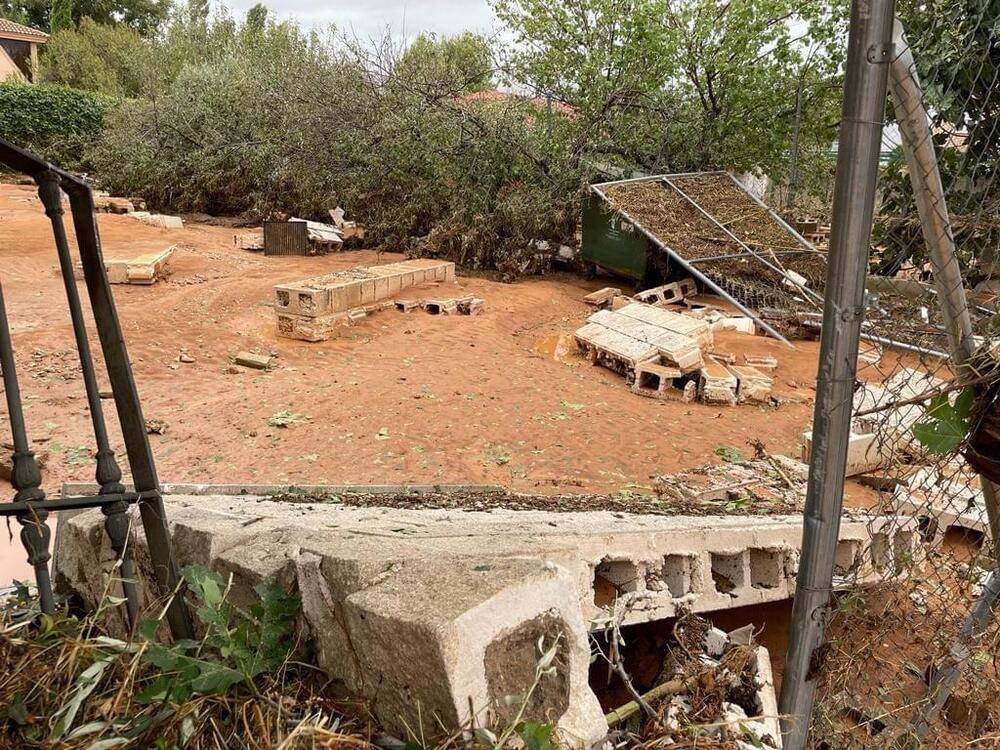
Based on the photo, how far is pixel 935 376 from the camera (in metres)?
2.52

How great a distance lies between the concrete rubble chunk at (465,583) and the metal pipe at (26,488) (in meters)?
0.44

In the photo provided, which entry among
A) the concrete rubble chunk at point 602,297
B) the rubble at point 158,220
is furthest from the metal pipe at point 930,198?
the rubble at point 158,220

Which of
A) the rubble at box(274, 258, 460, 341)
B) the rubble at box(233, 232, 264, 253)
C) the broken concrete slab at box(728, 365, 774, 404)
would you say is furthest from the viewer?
the rubble at box(233, 232, 264, 253)

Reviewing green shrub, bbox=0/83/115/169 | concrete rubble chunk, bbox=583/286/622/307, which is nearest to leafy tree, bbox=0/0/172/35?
green shrub, bbox=0/83/115/169

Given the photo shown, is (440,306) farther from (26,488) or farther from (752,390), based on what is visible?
(26,488)

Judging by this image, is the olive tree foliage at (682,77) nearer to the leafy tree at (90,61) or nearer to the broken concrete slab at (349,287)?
the broken concrete slab at (349,287)

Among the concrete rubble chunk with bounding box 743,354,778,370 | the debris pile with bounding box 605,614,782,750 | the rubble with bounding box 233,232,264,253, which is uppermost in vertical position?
the rubble with bounding box 233,232,264,253

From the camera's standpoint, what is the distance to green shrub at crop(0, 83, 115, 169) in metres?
23.6

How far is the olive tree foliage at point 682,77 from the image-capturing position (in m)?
14.4

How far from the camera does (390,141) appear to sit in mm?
16531

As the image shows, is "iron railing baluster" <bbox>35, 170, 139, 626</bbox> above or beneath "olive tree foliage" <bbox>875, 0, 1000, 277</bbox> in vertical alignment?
beneath

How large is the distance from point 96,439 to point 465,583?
0.96 m

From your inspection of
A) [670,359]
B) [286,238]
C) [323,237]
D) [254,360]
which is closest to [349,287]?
[254,360]

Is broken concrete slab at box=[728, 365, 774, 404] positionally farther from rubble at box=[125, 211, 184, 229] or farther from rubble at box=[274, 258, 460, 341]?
rubble at box=[125, 211, 184, 229]
